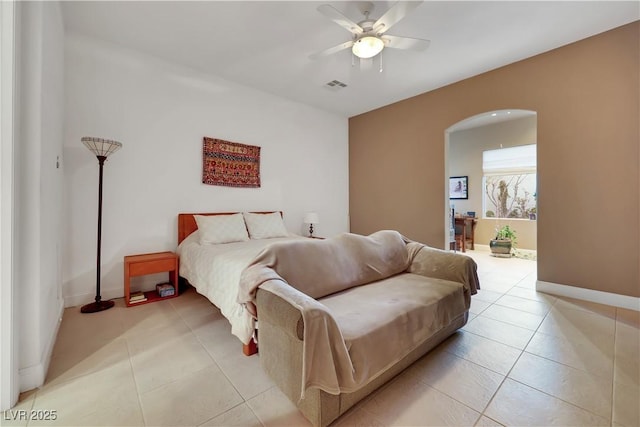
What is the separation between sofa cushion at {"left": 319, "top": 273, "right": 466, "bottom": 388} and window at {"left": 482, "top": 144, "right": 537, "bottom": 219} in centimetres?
534

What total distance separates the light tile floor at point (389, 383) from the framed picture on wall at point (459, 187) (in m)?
4.38

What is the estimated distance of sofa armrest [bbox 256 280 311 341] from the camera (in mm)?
1225

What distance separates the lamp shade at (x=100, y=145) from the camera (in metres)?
2.48

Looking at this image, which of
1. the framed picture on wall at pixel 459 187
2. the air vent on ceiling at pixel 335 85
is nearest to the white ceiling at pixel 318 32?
the air vent on ceiling at pixel 335 85

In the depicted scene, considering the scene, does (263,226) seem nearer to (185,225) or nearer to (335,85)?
(185,225)

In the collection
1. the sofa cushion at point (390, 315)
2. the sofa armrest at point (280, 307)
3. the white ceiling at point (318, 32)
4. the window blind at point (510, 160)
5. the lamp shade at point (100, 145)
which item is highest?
the white ceiling at point (318, 32)

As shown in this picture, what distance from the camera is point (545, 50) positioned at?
10.2 feet

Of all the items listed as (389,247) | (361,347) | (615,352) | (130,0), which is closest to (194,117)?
(130,0)

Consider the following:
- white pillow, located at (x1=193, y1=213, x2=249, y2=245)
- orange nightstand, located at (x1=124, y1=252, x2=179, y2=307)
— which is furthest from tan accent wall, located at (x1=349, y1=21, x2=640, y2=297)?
orange nightstand, located at (x1=124, y1=252, x2=179, y2=307)

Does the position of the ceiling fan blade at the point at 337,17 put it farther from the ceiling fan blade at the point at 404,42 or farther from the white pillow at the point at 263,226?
the white pillow at the point at 263,226

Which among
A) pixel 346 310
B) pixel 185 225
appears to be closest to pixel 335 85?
pixel 185 225

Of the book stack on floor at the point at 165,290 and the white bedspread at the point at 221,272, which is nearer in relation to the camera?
the white bedspread at the point at 221,272

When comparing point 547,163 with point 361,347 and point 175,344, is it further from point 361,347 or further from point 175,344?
point 175,344

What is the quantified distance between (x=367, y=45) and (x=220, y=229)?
8.44ft
